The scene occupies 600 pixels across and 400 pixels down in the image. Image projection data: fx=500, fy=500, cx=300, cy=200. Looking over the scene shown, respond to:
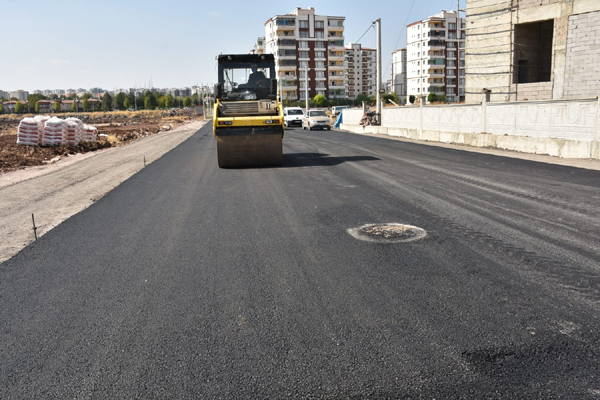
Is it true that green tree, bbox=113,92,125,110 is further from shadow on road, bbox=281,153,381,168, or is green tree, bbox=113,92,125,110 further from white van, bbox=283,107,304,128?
shadow on road, bbox=281,153,381,168

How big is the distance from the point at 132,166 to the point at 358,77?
172774 mm

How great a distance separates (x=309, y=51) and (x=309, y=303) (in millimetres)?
123150

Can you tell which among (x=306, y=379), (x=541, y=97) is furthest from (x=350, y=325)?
(x=541, y=97)

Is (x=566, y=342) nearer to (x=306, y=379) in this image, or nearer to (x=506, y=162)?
(x=306, y=379)

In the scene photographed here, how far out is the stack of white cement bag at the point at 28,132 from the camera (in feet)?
89.0

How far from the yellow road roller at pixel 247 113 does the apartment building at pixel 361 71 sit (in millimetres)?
166126

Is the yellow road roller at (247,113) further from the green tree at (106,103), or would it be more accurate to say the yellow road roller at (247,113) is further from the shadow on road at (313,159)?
the green tree at (106,103)

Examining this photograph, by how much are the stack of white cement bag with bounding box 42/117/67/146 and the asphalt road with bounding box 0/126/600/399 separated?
2028cm

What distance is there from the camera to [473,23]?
34.2 m

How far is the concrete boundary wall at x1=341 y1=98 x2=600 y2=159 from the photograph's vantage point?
15656mm

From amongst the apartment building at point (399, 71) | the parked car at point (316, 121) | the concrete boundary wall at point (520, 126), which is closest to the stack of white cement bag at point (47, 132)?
the concrete boundary wall at point (520, 126)

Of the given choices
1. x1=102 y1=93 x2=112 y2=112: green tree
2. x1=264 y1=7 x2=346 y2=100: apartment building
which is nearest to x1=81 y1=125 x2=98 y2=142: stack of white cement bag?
x1=264 y1=7 x2=346 y2=100: apartment building

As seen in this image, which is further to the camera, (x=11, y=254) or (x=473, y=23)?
(x=473, y=23)

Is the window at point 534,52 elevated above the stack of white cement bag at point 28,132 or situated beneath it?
elevated above
